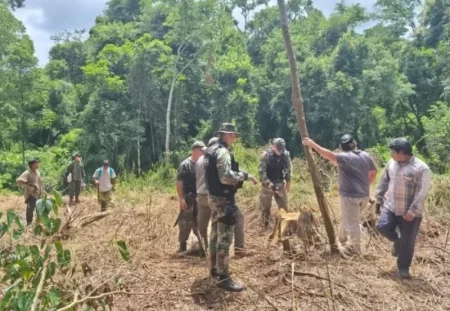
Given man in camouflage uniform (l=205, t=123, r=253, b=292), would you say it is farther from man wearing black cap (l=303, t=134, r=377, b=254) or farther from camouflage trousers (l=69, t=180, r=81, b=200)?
camouflage trousers (l=69, t=180, r=81, b=200)

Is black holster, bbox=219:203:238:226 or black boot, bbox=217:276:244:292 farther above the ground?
black holster, bbox=219:203:238:226

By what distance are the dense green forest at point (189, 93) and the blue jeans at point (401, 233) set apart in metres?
18.2

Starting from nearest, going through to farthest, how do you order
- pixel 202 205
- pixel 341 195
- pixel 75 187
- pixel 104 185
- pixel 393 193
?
pixel 393 193 → pixel 341 195 → pixel 202 205 → pixel 104 185 → pixel 75 187

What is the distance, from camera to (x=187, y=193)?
6.12 metres

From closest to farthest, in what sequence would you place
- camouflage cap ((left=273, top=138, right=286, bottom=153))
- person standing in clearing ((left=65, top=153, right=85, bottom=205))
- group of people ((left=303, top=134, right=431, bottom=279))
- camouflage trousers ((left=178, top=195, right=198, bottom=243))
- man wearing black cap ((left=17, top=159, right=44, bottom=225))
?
group of people ((left=303, top=134, right=431, bottom=279)) < camouflage trousers ((left=178, top=195, right=198, bottom=243)) < camouflage cap ((left=273, top=138, right=286, bottom=153)) < man wearing black cap ((left=17, top=159, right=44, bottom=225)) < person standing in clearing ((left=65, top=153, right=85, bottom=205))

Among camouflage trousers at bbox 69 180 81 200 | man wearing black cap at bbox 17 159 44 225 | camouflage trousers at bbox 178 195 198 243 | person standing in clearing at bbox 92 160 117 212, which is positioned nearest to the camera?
camouflage trousers at bbox 178 195 198 243

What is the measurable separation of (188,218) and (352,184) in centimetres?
220

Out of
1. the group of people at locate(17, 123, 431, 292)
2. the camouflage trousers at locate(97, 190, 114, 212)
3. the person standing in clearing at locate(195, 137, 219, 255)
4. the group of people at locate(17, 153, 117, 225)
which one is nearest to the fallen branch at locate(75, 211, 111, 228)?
the group of people at locate(17, 153, 117, 225)

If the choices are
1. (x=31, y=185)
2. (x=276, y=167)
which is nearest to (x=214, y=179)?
(x=276, y=167)

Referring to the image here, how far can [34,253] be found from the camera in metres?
2.37

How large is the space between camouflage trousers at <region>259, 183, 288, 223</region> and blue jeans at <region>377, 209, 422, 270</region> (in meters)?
2.84

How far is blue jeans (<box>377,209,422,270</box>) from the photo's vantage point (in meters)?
4.69

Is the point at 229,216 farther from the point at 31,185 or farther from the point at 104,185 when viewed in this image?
the point at 104,185

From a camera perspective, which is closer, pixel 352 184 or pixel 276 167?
pixel 352 184
